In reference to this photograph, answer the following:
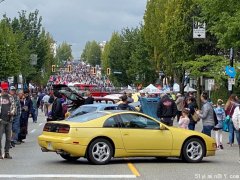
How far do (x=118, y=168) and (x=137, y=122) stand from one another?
1612mm

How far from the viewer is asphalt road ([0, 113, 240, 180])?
12.8 meters

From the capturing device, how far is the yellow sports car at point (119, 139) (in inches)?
575

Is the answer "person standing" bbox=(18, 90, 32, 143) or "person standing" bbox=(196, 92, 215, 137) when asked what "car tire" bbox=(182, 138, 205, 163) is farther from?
"person standing" bbox=(18, 90, 32, 143)

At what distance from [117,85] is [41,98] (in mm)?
67531

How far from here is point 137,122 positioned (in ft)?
50.4

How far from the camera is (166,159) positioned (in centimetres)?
1642

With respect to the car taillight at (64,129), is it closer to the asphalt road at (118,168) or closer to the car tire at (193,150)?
the asphalt road at (118,168)

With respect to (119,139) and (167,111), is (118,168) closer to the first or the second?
(119,139)

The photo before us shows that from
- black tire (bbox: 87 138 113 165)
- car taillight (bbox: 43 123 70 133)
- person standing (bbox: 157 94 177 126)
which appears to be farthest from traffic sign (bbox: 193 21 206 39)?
black tire (bbox: 87 138 113 165)

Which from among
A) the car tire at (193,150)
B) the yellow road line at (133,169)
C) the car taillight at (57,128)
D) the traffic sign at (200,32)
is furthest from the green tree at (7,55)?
the yellow road line at (133,169)

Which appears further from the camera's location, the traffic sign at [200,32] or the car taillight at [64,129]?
the traffic sign at [200,32]

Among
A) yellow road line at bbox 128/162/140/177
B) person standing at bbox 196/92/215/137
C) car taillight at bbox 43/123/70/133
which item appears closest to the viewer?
yellow road line at bbox 128/162/140/177

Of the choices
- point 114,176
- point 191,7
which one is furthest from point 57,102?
point 191,7

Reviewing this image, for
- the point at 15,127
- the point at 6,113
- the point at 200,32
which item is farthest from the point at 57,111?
the point at 200,32
